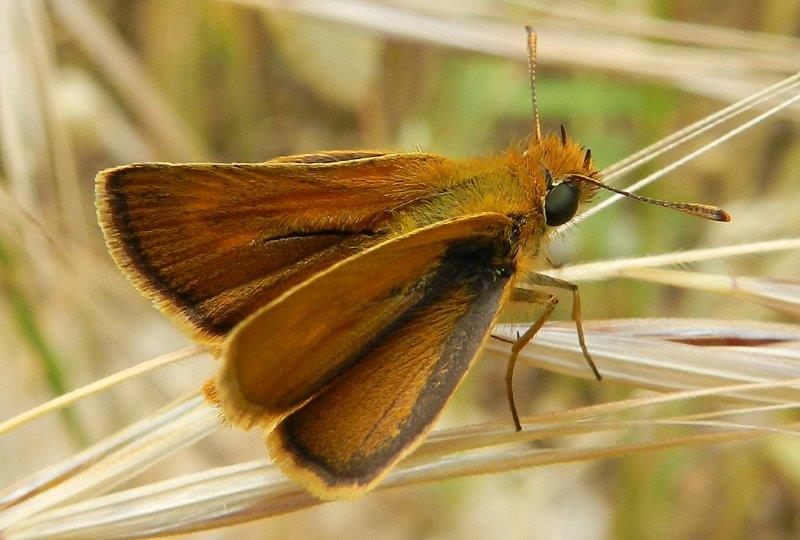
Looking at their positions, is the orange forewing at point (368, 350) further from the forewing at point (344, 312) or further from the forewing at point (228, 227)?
the forewing at point (228, 227)

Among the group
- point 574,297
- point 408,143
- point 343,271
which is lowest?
point 408,143

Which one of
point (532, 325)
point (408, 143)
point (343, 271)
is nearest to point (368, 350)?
point (343, 271)

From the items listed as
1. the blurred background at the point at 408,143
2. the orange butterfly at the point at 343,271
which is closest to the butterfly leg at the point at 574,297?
the orange butterfly at the point at 343,271

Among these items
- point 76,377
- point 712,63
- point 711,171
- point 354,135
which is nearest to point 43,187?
point 76,377

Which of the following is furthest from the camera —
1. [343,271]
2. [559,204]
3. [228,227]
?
[559,204]

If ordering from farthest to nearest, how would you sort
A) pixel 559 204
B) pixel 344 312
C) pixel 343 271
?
1. pixel 559 204
2. pixel 344 312
3. pixel 343 271

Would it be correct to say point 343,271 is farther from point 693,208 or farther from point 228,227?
point 693,208
